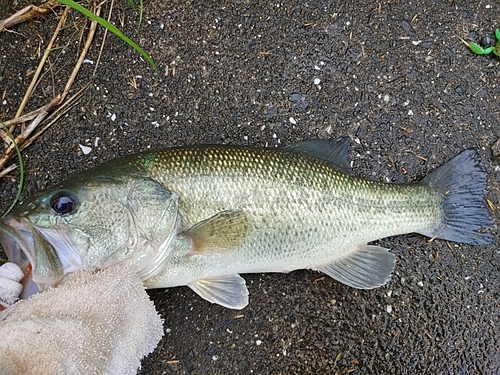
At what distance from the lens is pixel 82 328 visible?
6.56 ft

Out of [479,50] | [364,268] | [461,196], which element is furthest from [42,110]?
[479,50]

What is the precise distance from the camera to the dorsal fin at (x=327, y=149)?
8.52ft

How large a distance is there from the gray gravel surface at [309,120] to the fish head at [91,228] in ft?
1.96

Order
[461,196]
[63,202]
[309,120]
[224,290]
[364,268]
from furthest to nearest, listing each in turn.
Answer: [309,120] → [461,196] → [364,268] → [224,290] → [63,202]

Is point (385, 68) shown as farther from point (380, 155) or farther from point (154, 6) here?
point (154, 6)

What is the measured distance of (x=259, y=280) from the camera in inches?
109

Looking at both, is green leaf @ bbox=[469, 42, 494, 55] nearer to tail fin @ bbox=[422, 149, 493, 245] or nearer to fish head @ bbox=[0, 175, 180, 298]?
tail fin @ bbox=[422, 149, 493, 245]

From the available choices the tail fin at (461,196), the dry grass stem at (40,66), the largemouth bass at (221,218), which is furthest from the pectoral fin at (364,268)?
the dry grass stem at (40,66)

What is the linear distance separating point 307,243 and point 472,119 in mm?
1426

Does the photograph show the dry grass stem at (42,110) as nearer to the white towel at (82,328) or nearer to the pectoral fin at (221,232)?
the white towel at (82,328)

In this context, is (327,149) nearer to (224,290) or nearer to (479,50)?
(224,290)

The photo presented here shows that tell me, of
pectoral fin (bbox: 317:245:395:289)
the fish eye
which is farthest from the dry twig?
pectoral fin (bbox: 317:245:395:289)

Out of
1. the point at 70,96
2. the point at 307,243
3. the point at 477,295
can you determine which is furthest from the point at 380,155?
the point at 70,96

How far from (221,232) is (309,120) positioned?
3.39 ft
